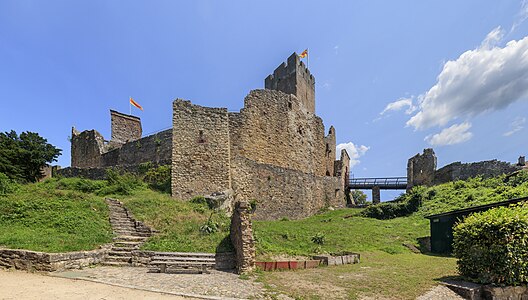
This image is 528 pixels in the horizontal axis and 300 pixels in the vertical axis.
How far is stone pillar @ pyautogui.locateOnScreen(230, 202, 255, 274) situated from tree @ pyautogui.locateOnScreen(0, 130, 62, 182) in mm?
17923

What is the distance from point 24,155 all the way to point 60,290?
19051mm

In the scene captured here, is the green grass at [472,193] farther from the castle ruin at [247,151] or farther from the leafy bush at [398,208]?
the castle ruin at [247,151]

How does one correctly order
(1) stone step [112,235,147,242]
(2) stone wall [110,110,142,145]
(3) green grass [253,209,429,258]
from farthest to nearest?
(2) stone wall [110,110,142,145]
(3) green grass [253,209,429,258]
(1) stone step [112,235,147,242]

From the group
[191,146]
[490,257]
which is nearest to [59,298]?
[490,257]

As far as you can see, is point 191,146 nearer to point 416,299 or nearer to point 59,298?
point 59,298

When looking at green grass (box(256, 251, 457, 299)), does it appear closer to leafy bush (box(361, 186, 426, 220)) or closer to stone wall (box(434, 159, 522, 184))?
leafy bush (box(361, 186, 426, 220))

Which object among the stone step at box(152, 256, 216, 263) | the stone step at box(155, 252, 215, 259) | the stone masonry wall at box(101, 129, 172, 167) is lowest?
the stone step at box(152, 256, 216, 263)

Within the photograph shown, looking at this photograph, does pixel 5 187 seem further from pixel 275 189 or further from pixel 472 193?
pixel 472 193

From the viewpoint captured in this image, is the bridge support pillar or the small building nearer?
the small building

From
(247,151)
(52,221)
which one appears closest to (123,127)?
(247,151)

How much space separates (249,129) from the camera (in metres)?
21.2

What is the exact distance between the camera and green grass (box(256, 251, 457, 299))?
6375 millimetres

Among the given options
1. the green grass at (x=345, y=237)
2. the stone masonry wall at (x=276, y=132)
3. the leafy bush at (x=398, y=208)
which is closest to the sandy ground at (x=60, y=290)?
the green grass at (x=345, y=237)

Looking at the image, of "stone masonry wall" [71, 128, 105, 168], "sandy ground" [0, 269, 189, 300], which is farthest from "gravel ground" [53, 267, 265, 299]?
"stone masonry wall" [71, 128, 105, 168]
